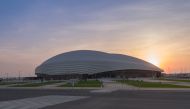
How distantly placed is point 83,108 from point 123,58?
5933 inches

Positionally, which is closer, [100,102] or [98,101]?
[100,102]

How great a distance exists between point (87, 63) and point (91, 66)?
2183 mm

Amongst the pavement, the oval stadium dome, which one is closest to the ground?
the pavement

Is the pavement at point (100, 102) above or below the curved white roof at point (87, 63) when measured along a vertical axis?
below

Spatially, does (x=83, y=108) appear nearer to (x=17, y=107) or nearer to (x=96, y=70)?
(x=17, y=107)

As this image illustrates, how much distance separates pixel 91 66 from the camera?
6181 inches

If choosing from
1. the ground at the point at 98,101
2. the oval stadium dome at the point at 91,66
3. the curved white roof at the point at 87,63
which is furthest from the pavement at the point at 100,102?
the curved white roof at the point at 87,63

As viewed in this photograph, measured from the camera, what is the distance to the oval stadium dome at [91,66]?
511ft

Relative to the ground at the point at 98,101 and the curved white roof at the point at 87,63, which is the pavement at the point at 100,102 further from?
the curved white roof at the point at 87,63

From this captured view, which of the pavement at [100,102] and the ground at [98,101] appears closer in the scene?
the pavement at [100,102]

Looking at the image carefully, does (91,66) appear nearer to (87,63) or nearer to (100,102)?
(87,63)

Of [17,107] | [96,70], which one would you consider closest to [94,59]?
[96,70]

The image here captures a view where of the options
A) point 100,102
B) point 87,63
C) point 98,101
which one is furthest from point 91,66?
point 100,102

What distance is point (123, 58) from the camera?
567 ft
